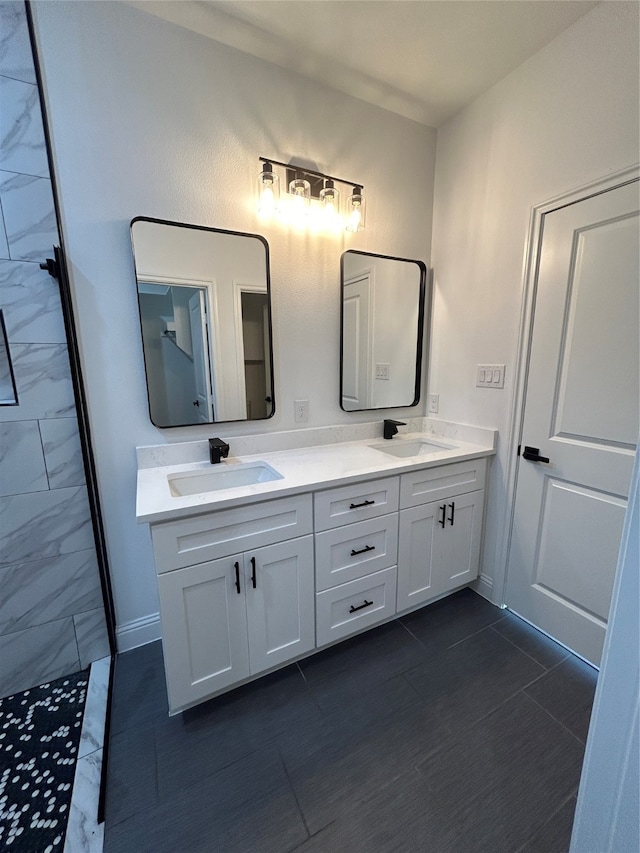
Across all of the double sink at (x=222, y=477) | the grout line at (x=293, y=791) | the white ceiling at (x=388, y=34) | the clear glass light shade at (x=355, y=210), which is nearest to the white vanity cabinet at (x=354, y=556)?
the double sink at (x=222, y=477)

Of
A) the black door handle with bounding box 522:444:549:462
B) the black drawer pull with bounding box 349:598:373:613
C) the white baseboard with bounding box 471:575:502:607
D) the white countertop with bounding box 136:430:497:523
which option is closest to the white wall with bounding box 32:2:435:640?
the white countertop with bounding box 136:430:497:523

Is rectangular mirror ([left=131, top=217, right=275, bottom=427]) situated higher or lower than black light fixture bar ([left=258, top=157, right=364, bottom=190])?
lower

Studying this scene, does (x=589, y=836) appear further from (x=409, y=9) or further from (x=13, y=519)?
(x=409, y=9)

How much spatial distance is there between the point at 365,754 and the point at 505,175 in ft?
8.52

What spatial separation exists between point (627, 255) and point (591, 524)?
1122mm

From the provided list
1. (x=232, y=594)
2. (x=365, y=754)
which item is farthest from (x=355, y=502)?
(x=365, y=754)

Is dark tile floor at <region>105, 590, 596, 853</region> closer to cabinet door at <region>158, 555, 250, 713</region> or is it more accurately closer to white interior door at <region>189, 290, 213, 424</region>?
cabinet door at <region>158, 555, 250, 713</region>

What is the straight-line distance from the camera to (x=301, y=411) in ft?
6.39

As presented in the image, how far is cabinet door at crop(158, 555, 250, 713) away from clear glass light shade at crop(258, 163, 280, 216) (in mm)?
1582

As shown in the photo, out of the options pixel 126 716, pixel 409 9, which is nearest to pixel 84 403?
pixel 126 716

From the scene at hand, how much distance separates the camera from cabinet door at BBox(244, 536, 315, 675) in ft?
4.52

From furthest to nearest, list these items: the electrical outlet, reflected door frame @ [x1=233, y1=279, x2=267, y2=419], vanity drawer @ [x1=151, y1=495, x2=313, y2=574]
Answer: the electrical outlet, reflected door frame @ [x1=233, y1=279, x2=267, y2=419], vanity drawer @ [x1=151, y1=495, x2=313, y2=574]

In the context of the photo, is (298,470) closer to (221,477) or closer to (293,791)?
(221,477)

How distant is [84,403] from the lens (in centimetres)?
147
